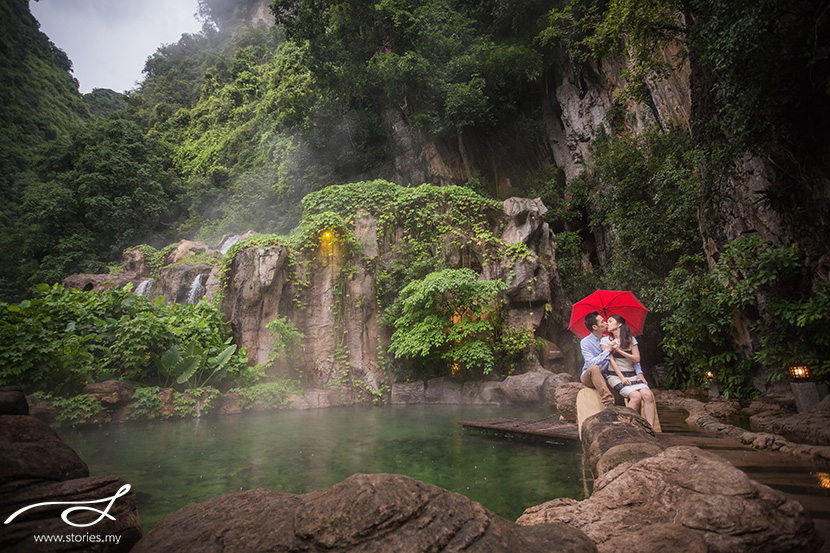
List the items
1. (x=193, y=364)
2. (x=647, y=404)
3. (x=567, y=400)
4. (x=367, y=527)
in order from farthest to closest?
(x=193, y=364), (x=567, y=400), (x=647, y=404), (x=367, y=527)

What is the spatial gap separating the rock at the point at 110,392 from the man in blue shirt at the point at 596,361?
9.37 meters

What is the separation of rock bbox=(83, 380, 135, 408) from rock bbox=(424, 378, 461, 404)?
24.2 ft

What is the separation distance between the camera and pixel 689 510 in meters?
1.99

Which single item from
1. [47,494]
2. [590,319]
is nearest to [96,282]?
[47,494]

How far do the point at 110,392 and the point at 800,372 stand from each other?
1237 cm

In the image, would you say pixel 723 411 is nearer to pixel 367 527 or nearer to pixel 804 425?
pixel 804 425

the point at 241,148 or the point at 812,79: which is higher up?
the point at 241,148

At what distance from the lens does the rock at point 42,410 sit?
740 cm

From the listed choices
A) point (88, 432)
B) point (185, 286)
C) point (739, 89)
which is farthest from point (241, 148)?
point (739, 89)

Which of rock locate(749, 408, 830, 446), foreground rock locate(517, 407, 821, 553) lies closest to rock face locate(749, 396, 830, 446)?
rock locate(749, 408, 830, 446)

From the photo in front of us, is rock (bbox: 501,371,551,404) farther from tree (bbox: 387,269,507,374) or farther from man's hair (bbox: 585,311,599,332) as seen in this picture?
man's hair (bbox: 585,311,599,332)

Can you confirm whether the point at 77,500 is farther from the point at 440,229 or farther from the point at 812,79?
the point at 440,229

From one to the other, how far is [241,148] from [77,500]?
28955mm

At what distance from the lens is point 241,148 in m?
27.3
